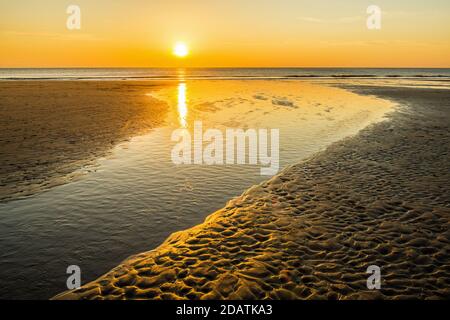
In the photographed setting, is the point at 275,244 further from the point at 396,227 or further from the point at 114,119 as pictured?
the point at 114,119

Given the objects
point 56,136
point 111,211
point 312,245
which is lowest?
point 312,245

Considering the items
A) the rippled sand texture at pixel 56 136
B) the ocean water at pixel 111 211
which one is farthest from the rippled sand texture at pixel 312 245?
the rippled sand texture at pixel 56 136

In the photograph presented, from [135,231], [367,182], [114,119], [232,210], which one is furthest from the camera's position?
[114,119]

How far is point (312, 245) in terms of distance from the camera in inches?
313

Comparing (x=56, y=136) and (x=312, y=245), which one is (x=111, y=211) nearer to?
(x=312, y=245)

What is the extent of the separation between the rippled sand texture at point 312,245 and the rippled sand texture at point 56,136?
7.06 metres

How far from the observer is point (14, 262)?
7227mm

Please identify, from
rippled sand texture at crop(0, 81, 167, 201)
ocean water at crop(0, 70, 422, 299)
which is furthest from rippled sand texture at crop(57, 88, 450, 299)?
rippled sand texture at crop(0, 81, 167, 201)

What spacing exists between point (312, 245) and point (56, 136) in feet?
57.3

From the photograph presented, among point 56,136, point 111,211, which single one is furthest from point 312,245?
point 56,136

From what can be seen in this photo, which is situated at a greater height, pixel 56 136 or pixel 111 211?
pixel 56 136

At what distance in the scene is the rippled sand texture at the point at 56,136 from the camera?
1264 cm
